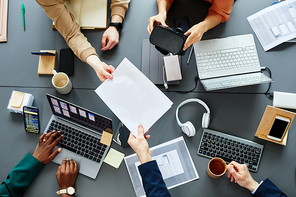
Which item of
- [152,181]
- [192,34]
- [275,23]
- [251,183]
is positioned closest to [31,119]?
[152,181]

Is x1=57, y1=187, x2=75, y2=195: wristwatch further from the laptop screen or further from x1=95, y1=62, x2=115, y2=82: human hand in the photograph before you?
x1=95, y1=62, x2=115, y2=82: human hand

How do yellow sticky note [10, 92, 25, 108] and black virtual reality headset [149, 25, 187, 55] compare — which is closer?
black virtual reality headset [149, 25, 187, 55]

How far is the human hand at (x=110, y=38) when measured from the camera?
3.79 feet

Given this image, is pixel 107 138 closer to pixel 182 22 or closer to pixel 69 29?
pixel 69 29

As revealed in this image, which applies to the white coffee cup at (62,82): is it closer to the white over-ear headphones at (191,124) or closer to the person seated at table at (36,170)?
the person seated at table at (36,170)

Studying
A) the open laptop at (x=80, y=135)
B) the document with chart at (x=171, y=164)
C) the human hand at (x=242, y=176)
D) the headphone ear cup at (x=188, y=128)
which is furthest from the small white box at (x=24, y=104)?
the human hand at (x=242, y=176)

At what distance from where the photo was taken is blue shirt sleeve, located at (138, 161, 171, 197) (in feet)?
2.74

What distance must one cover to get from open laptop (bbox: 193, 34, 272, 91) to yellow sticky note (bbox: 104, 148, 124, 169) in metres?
0.60

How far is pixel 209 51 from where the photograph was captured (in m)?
1.13

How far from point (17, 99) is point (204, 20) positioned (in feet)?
3.78

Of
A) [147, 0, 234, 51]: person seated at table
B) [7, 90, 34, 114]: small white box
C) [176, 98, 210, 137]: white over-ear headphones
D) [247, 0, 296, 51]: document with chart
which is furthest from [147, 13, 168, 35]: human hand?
[7, 90, 34, 114]: small white box

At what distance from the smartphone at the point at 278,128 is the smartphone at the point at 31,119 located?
126 centimetres

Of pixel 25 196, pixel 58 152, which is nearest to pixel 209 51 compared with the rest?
pixel 58 152

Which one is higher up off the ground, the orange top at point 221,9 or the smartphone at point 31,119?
the orange top at point 221,9
